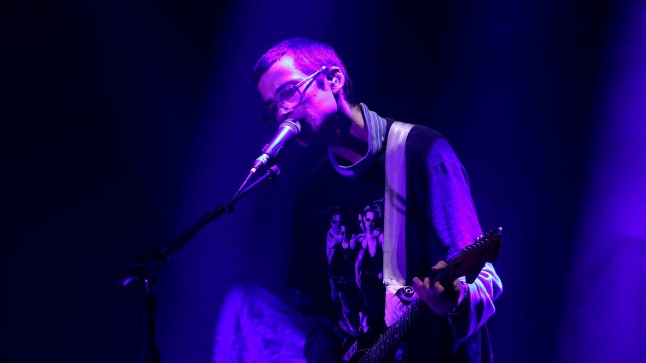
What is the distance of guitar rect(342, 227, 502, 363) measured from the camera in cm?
158

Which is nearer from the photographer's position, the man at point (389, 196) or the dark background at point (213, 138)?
the man at point (389, 196)

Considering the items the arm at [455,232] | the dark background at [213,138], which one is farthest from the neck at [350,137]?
the dark background at [213,138]

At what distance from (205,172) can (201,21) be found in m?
0.76

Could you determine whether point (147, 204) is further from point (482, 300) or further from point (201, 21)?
point (482, 300)


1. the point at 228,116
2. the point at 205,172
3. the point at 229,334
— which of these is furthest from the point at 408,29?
the point at 229,334

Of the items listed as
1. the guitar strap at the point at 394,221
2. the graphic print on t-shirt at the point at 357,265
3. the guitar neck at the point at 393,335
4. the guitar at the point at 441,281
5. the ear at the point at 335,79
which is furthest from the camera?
the ear at the point at 335,79

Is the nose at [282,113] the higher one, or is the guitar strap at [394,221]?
the nose at [282,113]

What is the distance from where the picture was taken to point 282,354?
269cm

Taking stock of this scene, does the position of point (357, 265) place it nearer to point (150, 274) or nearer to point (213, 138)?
point (150, 274)

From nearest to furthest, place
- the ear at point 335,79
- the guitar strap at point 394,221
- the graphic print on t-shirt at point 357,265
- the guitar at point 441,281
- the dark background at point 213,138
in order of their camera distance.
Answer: the guitar at point 441,281, the guitar strap at point 394,221, the graphic print on t-shirt at point 357,265, the ear at point 335,79, the dark background at point 213,138

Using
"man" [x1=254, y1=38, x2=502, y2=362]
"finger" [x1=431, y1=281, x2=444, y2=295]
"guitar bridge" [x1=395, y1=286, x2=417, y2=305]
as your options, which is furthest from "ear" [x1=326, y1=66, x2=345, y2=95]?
"finger" [x1=431, y1=281, x2=444, y2=295]

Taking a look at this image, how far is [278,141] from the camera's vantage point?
191 cm

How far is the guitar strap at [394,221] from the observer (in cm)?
198

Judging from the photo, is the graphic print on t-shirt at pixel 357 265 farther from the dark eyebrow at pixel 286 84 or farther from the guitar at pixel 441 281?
the dark eyebrow at pixel 286 84
